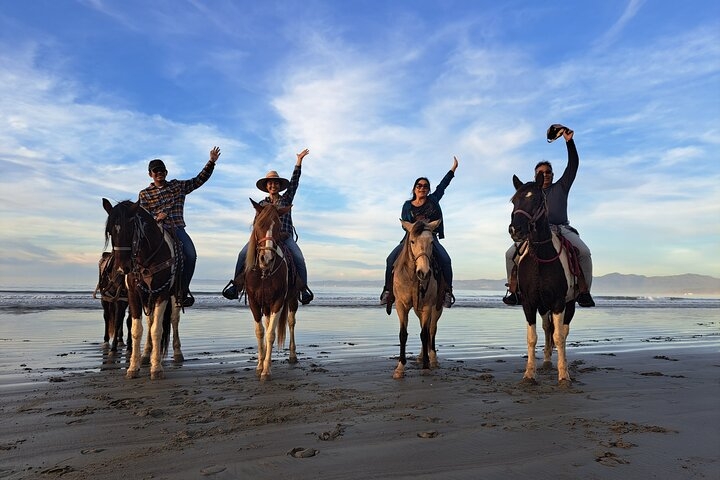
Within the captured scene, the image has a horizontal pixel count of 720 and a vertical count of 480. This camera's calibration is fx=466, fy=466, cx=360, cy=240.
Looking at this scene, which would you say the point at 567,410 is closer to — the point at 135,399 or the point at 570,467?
the point at 570,467

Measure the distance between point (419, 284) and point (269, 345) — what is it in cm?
240

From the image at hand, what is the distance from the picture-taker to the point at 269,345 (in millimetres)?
6707

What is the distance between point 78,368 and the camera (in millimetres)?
7133

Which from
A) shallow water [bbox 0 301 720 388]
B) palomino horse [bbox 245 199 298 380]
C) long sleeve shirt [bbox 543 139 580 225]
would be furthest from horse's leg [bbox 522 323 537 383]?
palomino horse [bbox 245 199 298 380]

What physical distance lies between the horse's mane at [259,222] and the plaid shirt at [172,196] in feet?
5.66

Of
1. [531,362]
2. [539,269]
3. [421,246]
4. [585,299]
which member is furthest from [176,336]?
[585,299]

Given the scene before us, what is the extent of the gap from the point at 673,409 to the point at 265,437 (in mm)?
4114

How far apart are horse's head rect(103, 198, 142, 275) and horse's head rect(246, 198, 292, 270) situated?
1618mm

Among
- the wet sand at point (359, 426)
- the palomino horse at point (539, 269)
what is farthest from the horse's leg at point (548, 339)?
the palomino horse at point (539, 269)

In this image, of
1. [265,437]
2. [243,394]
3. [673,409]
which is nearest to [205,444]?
[265,437]

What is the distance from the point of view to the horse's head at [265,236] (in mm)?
6574

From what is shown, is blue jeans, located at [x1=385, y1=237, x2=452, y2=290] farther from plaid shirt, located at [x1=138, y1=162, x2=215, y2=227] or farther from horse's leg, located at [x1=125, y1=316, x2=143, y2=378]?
horse's leg, located at [x1=125, y1=316, x2=143, y2=378]

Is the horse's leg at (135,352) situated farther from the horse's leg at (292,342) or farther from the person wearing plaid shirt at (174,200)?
the horse's leg at (292,342)

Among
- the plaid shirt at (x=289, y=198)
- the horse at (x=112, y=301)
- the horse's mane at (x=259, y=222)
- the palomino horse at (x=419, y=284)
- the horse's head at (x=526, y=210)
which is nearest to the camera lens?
the horse's head at (x=526, y=210)
